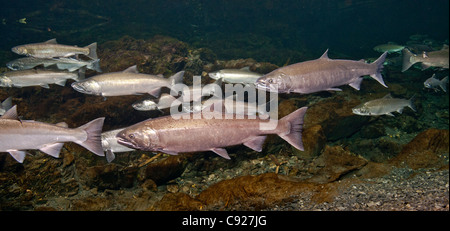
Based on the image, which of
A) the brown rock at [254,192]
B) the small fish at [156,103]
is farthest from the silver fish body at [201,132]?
the small fish at [156,103]

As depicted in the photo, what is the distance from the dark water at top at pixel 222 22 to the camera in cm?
2573

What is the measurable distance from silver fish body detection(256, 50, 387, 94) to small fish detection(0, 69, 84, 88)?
6.95 metres

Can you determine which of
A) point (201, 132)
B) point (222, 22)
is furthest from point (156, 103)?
point (222, 22)

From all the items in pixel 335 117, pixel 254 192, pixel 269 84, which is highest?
pixel 269 84

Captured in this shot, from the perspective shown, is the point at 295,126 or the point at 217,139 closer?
the point at 217,139

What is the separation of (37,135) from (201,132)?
2.68 metres

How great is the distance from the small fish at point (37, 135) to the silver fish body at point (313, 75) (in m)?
3.44

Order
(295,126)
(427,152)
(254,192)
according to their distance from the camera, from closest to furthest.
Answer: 1. (295,126)
2. (254,192)
3. (427,152)

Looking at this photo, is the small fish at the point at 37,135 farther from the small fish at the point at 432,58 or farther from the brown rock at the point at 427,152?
the small fish at the point at 432,58

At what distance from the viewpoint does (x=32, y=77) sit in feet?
23.2

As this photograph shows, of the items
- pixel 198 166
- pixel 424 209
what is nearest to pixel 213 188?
pixel 198 166

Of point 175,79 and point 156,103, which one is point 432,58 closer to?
point 175,79
